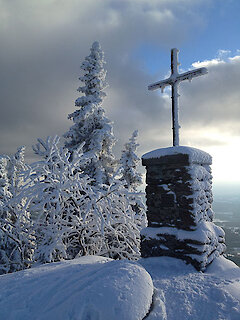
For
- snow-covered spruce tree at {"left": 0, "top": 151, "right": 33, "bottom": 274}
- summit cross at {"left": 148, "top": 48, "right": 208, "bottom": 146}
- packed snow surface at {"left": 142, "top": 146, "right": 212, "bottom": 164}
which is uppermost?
summit cross at {"left": 148, "top": 48, "right": 208, "bottom": 146}

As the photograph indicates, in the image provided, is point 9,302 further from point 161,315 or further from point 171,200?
point 171,200

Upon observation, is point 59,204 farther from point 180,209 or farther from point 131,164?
point 131,164

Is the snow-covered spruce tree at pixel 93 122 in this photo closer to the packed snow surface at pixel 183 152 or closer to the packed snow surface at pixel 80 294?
the packed snow surface at pixel 183 152

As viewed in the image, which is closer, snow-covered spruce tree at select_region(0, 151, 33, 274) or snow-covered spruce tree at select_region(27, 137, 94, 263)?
snow-covered spruce tree at select_region(27, 137, 94, 263)

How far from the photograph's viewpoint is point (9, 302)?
1814 millimetres

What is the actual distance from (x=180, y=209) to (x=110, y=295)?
225 centimetres

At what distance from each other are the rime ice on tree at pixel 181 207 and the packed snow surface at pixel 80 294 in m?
1.64

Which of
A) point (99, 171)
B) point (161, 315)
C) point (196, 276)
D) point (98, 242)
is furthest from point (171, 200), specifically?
point (99, 171)

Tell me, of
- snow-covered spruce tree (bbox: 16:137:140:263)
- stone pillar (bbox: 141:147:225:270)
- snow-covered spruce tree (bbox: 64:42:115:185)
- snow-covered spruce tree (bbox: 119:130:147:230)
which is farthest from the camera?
snow-covered spruce tree (bbox: 119:130:147:230)

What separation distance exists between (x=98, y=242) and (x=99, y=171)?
5098 millimetres

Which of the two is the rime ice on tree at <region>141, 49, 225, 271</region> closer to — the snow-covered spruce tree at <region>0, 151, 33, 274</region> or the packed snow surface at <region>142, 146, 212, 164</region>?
the packed snow surface at <region>142, 146, 212, 164</region>

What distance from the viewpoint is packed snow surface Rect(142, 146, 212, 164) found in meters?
3.71

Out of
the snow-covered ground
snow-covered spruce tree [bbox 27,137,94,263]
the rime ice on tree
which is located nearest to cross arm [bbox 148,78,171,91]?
the rime ice on tree

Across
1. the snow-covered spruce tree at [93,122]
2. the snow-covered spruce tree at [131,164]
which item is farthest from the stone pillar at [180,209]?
the snow-covered spruce tree at [131,164]
